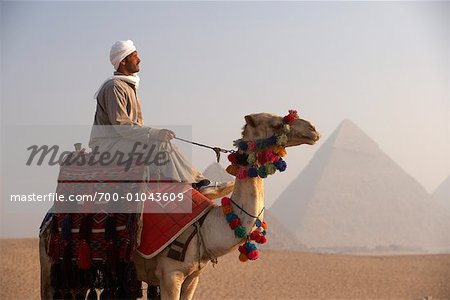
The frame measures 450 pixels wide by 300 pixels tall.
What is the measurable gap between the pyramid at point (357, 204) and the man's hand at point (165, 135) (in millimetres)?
144744

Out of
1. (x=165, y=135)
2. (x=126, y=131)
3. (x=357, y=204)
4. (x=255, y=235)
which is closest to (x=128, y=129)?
(x=126, y=131)

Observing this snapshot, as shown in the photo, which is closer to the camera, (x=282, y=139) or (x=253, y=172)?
(x=282, y=139)

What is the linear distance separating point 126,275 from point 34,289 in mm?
23854

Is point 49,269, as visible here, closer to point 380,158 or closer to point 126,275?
point 126,275

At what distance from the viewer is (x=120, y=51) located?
7.59 m

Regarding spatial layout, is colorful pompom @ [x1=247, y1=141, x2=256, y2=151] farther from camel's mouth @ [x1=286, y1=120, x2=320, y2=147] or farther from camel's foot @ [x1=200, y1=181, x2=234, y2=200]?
camel's foot @ [x1=200, y1=181, x2=234, y2=200]

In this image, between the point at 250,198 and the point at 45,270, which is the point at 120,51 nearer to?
the point at 250,198

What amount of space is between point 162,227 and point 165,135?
2.59 ft

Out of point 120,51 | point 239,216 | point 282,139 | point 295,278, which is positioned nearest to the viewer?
point 282,139

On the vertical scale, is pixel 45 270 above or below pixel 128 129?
A: below

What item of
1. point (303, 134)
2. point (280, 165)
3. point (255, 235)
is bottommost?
point (255, 235)

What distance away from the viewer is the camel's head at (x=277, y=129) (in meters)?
6.83

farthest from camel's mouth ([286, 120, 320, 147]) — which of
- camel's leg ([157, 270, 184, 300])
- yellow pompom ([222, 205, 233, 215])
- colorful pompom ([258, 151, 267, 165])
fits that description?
camel's leg ([157, 270, 184, 300])

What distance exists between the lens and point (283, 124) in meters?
6.88
